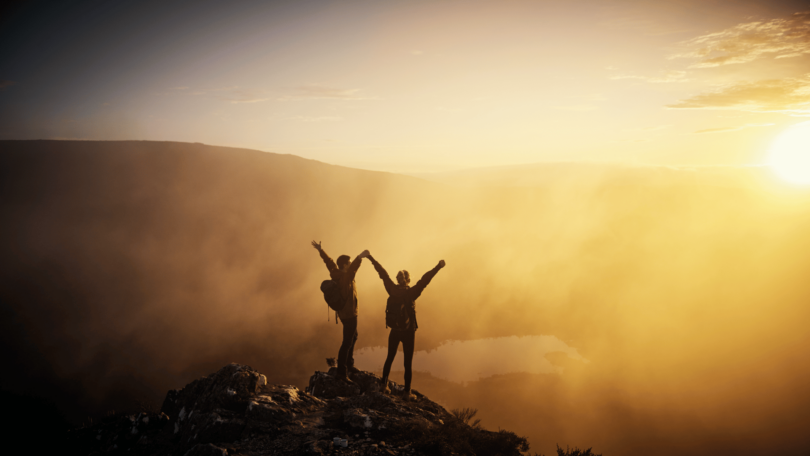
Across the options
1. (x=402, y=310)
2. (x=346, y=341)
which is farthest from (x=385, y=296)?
(x=402, y=310)

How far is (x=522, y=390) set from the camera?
82.5 ft

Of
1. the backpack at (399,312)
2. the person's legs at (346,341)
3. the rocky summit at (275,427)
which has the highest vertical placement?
the backpack at (399,312)

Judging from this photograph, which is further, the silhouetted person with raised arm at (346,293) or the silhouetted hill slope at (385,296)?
the silhouetted hill slope at (385,296)

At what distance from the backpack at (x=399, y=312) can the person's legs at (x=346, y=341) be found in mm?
992

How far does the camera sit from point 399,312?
A: 7145 millimetres

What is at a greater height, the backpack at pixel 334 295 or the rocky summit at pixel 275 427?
the backpack at pixel 334 295

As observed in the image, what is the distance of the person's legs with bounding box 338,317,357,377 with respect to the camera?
7.61 meters

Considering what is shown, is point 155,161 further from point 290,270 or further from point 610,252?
point 610,252

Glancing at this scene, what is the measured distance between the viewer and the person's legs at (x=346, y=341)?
25.0 ft

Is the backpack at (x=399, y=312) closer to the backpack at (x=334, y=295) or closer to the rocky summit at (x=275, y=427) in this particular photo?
the backpack at (x=334, y=295)

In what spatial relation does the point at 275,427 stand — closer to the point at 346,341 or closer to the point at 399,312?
the point at 346,341

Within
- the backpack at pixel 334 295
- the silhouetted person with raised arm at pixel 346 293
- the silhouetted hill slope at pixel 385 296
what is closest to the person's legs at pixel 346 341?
the silhouetted person with raised arm at pixel 346 293

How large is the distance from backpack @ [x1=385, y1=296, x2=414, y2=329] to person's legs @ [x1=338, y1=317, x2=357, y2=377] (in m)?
0.99

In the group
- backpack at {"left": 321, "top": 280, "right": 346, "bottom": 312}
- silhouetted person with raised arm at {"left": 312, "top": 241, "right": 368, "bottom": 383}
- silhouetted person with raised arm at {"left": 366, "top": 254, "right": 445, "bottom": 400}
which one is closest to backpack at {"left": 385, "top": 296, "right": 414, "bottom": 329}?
silhouetted person with raised arm at {"left": 366, "top": 254, "right": 445, "bottom": 400}
